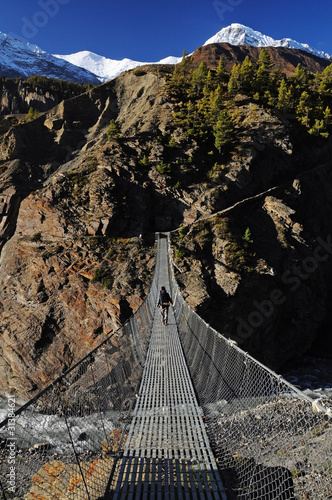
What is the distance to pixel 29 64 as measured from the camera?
145375mm

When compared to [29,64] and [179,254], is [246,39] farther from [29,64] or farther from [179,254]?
[179,254]

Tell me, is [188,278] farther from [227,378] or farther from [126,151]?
[126,151]

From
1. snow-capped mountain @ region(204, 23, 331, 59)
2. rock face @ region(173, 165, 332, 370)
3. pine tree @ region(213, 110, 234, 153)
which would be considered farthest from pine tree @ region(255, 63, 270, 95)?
snow-capped mountain @ region(204, 23, 331, 59)

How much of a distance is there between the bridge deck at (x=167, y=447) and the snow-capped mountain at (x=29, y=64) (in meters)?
162

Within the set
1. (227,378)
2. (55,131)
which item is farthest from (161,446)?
(55,131)

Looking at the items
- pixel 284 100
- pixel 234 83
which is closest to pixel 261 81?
pixel 234 83

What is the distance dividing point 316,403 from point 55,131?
4141 cm

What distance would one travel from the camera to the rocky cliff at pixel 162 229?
49.7ft

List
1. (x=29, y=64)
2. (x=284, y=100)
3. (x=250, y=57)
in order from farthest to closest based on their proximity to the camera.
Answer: (x=29, y=64), (x=250, y=57), (x=284, y=100)

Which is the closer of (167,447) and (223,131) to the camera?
(167,447)

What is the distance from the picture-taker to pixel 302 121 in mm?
27641

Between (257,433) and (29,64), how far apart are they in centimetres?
18873

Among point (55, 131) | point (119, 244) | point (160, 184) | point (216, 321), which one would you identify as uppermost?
point (55, 131)

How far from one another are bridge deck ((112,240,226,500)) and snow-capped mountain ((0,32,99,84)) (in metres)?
162
